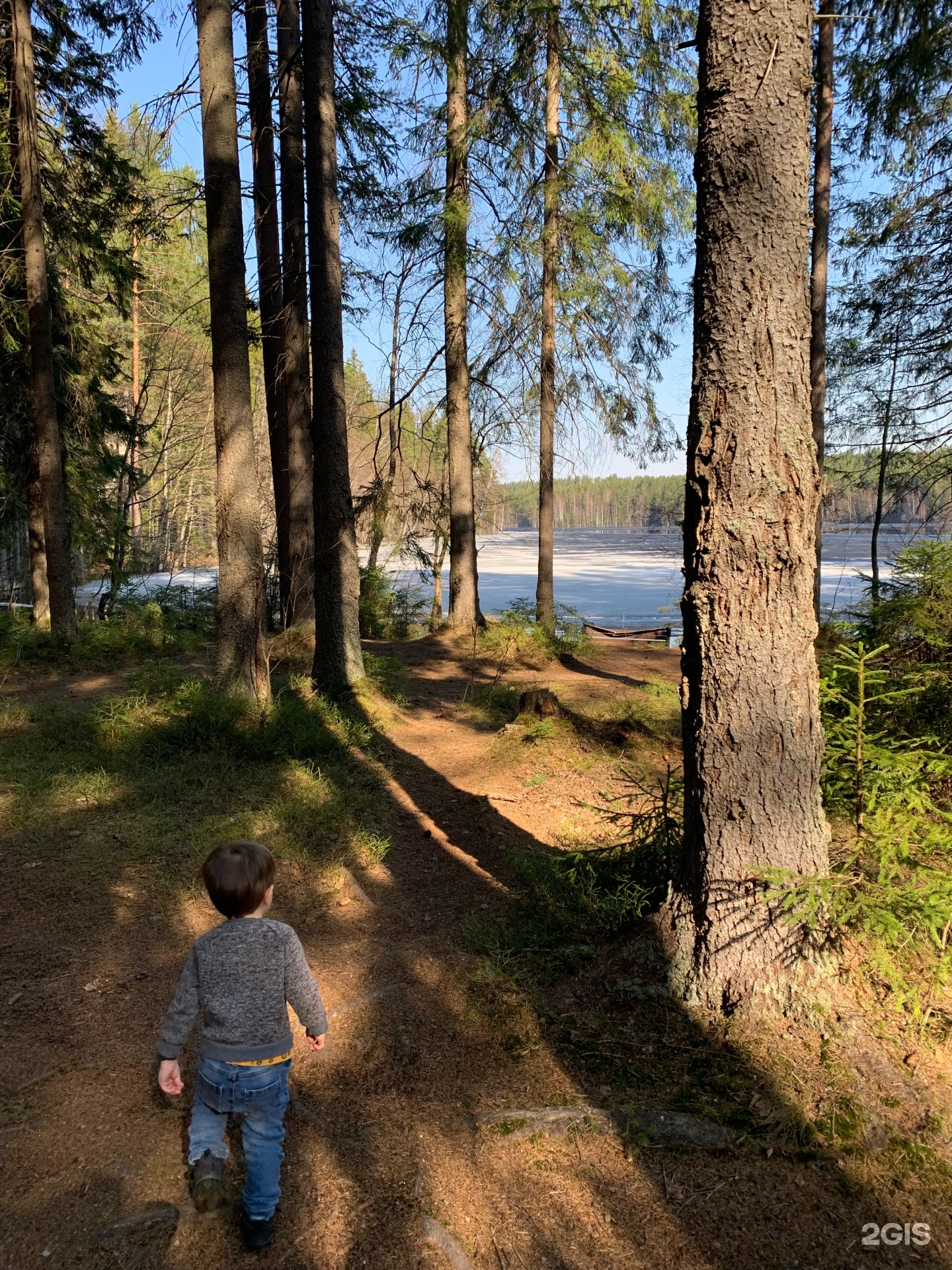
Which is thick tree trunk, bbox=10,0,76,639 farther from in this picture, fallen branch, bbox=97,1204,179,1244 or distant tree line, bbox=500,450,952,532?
fallen branch, bbox=97,1204,179,1244

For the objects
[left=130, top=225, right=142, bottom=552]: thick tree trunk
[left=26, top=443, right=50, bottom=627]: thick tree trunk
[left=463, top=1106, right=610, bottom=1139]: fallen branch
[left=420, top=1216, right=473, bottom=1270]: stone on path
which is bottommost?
[left=420, top=1216, right=473, bottom=1270]: stone on path

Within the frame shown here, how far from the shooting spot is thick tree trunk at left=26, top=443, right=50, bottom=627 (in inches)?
491

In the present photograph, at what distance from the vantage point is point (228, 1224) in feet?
8.18

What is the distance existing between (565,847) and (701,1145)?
2.94m

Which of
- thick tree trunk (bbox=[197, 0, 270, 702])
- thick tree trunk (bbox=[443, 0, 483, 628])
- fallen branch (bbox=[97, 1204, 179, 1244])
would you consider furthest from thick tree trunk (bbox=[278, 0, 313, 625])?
fallen branch (bbox=[97, 1204, 179, 1244])

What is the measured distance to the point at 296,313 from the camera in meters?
10.9

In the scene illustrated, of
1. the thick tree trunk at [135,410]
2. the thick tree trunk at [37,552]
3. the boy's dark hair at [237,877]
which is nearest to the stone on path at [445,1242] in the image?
the boy's dark hair at [237,877]

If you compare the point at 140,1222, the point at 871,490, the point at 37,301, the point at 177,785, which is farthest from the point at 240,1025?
the point at 871,490

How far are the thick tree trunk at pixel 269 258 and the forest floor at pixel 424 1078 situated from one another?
7090mm

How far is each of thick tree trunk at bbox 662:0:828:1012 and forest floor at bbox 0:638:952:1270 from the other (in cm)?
46

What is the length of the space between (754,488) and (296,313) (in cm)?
961

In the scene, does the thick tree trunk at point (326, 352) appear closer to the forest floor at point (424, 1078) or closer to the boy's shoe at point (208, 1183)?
the forest floor at point (424, 1078)

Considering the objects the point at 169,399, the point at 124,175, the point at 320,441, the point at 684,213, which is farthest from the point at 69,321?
the point at 169,399

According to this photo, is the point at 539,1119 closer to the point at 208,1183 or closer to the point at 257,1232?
the point at 257,1232
